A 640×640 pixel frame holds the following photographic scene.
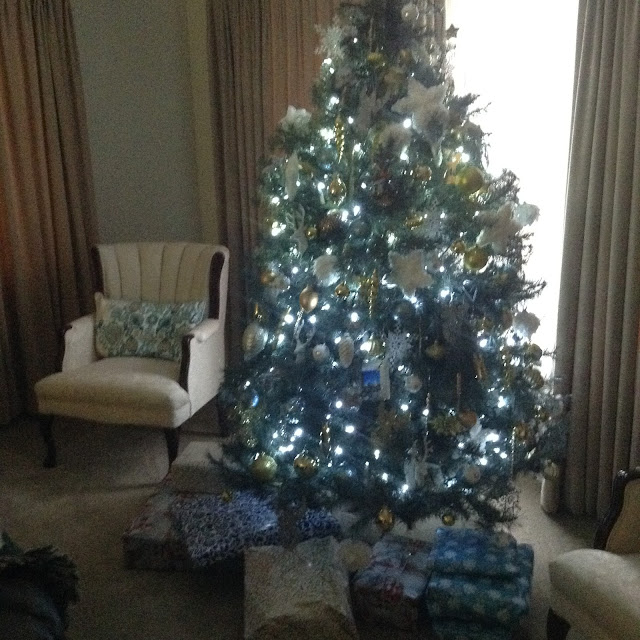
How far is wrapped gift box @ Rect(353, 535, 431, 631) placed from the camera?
7.01 feet

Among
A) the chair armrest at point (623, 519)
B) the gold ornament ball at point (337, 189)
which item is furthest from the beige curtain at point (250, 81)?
the chair armrest at point (623, 519)

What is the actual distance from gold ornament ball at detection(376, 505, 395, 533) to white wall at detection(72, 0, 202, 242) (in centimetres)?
236

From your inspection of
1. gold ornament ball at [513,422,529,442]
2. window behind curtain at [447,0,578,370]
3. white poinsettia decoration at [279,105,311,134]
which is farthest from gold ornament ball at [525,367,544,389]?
white poinsettia decoration at [279,105,311,134]

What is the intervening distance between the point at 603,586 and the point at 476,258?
0.97 metres

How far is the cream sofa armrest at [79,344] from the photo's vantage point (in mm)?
3178

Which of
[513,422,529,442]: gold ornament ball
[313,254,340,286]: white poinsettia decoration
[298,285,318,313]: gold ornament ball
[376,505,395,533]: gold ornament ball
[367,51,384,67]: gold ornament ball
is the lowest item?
[376,505,395,533]: gold ornament ball

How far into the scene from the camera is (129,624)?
7.17ft

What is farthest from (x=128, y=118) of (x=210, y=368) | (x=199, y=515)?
(x=199, y=515)

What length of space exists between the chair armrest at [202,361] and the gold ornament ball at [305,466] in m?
0.85

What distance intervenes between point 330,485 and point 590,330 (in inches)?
44.9

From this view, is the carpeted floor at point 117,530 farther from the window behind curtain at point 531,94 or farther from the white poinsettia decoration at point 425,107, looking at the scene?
the white poinsettia decoration at point 425,107

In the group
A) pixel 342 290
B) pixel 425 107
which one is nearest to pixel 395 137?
pixel 425 107

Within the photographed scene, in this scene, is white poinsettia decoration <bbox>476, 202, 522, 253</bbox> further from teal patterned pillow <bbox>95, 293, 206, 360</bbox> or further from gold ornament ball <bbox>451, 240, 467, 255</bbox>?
teal patterned pillow <bbox>95, 293, 206, 360</bbox>

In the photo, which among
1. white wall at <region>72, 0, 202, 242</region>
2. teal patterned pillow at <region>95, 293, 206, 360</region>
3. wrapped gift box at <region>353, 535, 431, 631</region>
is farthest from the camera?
white wall at <region>72, 0, 202, 242</region>
